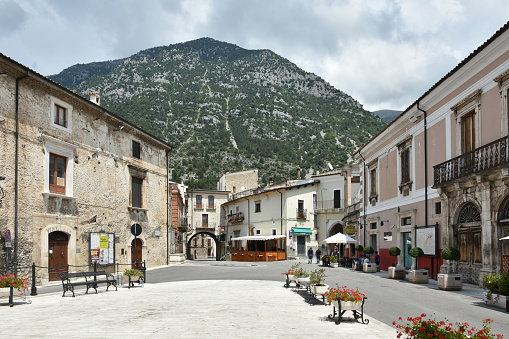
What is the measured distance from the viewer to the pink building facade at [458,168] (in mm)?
16344

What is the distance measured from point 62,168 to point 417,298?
55.9ft

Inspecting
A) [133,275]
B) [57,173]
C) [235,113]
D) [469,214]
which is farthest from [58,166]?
[235,113]

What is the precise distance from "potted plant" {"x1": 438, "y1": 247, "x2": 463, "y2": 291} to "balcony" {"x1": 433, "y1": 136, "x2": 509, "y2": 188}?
2942 mm

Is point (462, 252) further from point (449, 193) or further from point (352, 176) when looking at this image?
point (352, 176)

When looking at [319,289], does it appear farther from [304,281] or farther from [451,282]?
[451,282]

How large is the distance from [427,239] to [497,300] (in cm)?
922

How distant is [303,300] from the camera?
44.5ft

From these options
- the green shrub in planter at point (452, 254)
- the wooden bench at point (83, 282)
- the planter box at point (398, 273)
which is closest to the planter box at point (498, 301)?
the green shrub in planter at point (452, 254)

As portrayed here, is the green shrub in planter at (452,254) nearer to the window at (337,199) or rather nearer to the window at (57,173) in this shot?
the window at (57,173)

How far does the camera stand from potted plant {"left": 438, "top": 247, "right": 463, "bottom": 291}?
54.8ft

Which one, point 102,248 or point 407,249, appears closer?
point 102,248

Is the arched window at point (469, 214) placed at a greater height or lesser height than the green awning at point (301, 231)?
greater

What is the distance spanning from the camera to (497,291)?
1264 centimetres

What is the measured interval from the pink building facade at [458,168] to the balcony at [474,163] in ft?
0.12
